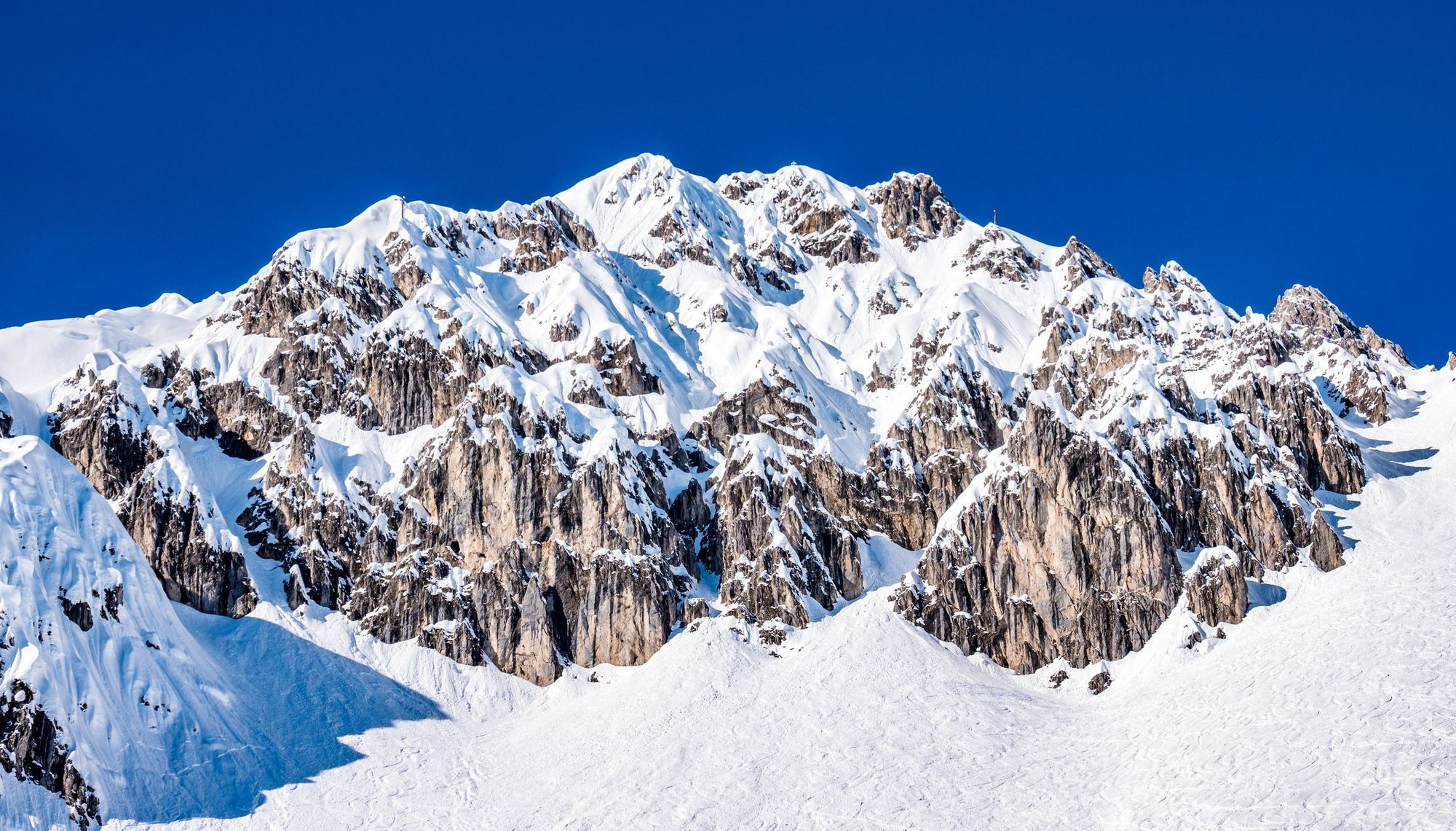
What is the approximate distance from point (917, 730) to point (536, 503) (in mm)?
44959

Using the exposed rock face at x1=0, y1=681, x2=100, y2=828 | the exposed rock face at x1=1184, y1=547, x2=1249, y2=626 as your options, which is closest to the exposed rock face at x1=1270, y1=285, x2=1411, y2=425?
the exposed rock face at x1=1184, y1=547, x2=1249, y2=626

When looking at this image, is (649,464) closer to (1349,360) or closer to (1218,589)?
(1218,589)

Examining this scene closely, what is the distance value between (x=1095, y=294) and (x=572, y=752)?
432ft

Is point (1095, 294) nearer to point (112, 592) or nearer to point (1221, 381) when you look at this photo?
point (1221, 381)

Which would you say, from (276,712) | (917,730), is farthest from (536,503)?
(917,730)

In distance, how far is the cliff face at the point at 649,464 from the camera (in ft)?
335

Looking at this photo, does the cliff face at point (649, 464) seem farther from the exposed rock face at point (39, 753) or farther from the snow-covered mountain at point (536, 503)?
the exposed rock face at point (39, 753)

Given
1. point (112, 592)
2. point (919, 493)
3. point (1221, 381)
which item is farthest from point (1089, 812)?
point (1221, 381)

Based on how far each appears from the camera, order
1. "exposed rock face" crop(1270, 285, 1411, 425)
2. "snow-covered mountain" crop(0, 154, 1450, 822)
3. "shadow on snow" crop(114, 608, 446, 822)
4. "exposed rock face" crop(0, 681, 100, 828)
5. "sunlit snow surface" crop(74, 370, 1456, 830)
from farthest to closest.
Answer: "exposed rock face" crop(1270, 285, 1411, 425), "snow-covered mountain" crop(0, 154, 1450, 822), "shadow on snow" crop(114, 608, 446, 822), "exposed rock face" crop(0, 681, 100, 828), "sunlit snow surface" crop(74, 370, 1456, 830)

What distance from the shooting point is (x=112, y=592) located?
8569 centimetres

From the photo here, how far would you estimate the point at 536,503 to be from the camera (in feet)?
363

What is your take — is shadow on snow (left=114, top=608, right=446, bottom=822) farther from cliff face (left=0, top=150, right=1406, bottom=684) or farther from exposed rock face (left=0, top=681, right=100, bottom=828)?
cliff face (left=0, top=150, right=1406, bottom=684)

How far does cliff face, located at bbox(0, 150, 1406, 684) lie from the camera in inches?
4018

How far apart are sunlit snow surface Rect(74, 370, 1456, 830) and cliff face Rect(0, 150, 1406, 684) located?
193 inches
